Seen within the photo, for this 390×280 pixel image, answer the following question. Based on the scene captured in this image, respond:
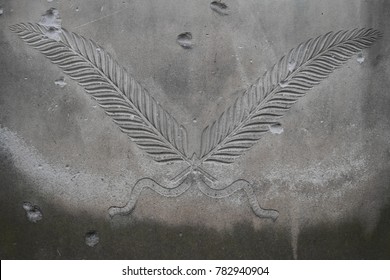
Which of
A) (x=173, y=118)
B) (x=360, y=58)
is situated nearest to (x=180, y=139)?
(x=173, y=118)

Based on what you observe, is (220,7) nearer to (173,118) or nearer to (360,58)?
(173,118)

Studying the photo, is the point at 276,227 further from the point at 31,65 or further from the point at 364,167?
the point at 31,65

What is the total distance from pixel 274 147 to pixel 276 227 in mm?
406

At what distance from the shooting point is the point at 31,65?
2.16 m

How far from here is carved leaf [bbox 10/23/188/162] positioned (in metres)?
2.16

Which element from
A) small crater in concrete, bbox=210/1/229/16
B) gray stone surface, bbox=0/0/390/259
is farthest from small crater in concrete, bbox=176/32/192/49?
small crater in concrete, bbox=210/1/229/16

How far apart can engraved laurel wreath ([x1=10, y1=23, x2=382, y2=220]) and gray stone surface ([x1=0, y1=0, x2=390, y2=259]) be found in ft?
0.09

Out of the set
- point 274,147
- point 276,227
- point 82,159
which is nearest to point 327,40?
point 274,147

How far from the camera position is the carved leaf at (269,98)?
217cm

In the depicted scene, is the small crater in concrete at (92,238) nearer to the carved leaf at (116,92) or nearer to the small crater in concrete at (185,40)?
the carved leaf at (116,92)

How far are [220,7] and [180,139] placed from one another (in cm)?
69

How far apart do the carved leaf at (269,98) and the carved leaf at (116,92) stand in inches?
9.5

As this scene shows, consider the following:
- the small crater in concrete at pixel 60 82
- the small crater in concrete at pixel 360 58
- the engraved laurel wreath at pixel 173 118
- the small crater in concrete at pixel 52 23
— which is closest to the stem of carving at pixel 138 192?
the engraved laurel wreath at pixel 173 118

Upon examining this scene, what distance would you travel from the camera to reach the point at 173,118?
217 cm
